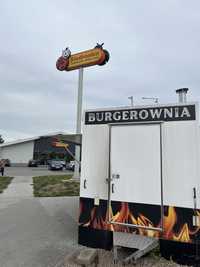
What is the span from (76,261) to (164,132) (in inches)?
102

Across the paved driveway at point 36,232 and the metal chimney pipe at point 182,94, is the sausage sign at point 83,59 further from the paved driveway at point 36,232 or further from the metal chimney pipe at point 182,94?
the metal chimney pipe at point 182,94

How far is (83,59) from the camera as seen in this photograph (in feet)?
66.0

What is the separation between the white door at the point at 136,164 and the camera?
4551mm

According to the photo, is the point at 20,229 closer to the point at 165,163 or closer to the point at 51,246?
the point at 51,246

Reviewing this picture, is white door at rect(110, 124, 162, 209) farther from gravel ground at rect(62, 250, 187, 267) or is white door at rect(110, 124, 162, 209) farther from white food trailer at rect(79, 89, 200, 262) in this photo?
gravel ground at rect(62, 250, 187, 267)

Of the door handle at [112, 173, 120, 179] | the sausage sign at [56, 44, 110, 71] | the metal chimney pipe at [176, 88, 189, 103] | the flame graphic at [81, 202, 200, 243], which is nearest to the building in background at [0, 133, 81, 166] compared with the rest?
the sausage sign at [56, 44, 110, 71]

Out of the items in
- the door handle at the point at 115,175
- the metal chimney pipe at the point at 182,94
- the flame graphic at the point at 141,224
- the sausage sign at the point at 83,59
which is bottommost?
the flame graphic at the point at 141,224

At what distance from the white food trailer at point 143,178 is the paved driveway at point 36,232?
75 centimetres

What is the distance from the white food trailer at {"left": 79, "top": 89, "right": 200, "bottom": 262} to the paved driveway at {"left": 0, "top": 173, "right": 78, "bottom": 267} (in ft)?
2.47

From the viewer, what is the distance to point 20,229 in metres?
6.62

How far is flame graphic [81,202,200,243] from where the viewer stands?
4301 millimetres

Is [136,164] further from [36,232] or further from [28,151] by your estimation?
[28,151]

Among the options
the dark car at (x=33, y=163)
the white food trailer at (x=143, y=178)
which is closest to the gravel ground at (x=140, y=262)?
the white food trailer at (x=143, y=178)

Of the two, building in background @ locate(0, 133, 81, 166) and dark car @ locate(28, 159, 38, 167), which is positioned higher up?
building in background @ locate(0, 133, 81, 166)
